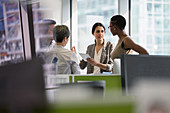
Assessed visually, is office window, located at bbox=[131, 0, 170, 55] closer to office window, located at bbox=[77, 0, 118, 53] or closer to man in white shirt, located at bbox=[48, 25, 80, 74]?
office window, located at bbox=[77, 0, 118, 53]

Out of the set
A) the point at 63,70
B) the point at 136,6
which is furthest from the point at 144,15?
the point at 63,70

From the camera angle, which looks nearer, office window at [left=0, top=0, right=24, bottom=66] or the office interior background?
office window at [left=0, top=0, right=24, bottom=66]

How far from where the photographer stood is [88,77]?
222 centimetres

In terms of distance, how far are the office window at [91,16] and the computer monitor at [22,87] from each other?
5.94 metres

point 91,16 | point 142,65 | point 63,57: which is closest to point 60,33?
point 63,57

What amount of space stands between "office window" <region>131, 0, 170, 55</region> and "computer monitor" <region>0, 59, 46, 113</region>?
5.35 metres

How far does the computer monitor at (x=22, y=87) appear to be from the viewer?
0.21 meters

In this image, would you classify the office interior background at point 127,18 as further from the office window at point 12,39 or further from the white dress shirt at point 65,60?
the white dress shirt at point 65,60

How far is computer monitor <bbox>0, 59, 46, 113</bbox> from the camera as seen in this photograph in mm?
215

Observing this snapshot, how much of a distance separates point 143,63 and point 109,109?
53.4 inches

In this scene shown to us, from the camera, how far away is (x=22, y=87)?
0.23 meters

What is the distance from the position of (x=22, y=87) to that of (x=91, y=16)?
20.9ft

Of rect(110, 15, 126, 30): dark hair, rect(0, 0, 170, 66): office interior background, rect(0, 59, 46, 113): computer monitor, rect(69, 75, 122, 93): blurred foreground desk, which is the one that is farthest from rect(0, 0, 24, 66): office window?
rect(110, 15, 126, 30): dark hair

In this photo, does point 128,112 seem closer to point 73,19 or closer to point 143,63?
point 143,63
